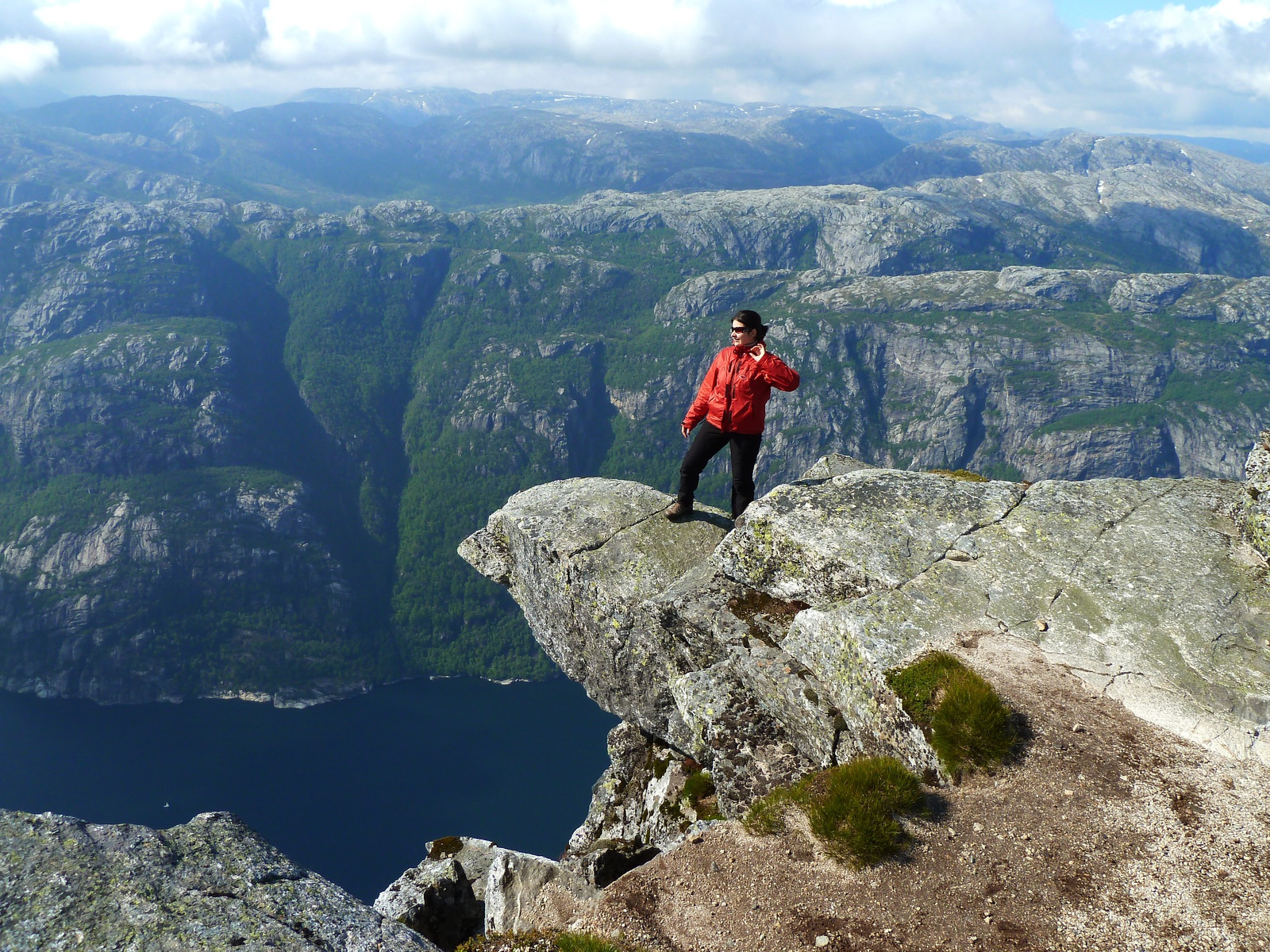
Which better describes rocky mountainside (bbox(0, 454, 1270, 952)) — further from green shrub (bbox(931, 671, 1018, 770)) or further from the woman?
the woman

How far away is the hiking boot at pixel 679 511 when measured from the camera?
70.5 ft

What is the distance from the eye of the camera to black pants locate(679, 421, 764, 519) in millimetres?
18281

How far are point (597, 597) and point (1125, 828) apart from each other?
45.2 feet

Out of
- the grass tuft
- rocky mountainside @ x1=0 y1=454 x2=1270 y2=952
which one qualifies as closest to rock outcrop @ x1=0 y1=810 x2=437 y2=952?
rocky mountainside @ x1=0 y1=454 x2=1270 y2=952

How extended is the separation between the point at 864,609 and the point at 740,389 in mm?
6490

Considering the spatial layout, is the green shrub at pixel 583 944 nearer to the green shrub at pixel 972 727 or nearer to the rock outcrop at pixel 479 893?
the rock outcrop at pixel 479 893

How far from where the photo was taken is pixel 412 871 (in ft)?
52.8

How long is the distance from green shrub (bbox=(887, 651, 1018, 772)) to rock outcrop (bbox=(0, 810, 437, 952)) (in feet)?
26.9

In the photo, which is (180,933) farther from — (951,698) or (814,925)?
(951,698)

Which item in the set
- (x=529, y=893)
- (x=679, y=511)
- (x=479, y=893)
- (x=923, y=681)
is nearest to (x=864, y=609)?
(x=923, y=681)

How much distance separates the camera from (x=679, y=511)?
70.9 ft

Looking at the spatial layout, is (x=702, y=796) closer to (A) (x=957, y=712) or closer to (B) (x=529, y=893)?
Answer: (B) (x=529, y=893)

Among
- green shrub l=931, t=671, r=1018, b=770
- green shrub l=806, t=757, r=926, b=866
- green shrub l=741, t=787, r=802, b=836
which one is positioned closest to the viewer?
green shrub l=806, t=757, r=926, b=866

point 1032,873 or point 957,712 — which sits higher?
point 957,712
